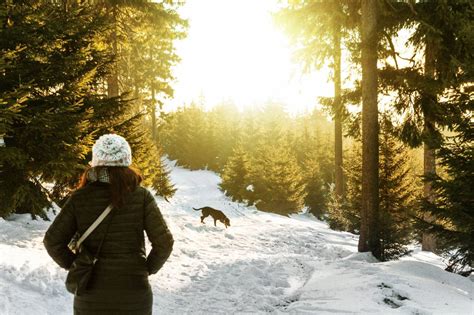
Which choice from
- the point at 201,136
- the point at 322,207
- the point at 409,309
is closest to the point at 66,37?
the point at 409,309

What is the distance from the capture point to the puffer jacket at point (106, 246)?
10.5ft

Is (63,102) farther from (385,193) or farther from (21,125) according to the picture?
(385,193)

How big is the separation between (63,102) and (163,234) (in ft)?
21.9

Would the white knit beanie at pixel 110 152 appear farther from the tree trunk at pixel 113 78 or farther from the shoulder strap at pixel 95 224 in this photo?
the tree trunk at pixel 113 78

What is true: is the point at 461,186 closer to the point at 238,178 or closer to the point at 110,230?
the point at 110,230

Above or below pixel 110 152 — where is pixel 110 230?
below

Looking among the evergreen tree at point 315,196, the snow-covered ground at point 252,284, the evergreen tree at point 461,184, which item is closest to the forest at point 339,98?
the evergreen tree at point 461,184

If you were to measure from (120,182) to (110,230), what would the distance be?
15.8 inches

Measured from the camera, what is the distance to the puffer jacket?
3211 mm

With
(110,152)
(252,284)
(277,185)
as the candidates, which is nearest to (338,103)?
(252,284)

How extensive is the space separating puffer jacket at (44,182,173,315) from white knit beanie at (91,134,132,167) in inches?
7.8

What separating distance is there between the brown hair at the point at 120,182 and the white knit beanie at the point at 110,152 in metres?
0.05

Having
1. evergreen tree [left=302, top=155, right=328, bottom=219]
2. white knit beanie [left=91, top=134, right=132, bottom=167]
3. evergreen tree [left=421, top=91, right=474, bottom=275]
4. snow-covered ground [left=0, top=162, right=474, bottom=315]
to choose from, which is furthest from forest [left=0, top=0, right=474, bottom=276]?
evergreen tree [left=302, top=155, right=328, bottom=219]

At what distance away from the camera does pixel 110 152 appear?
3.28 m
